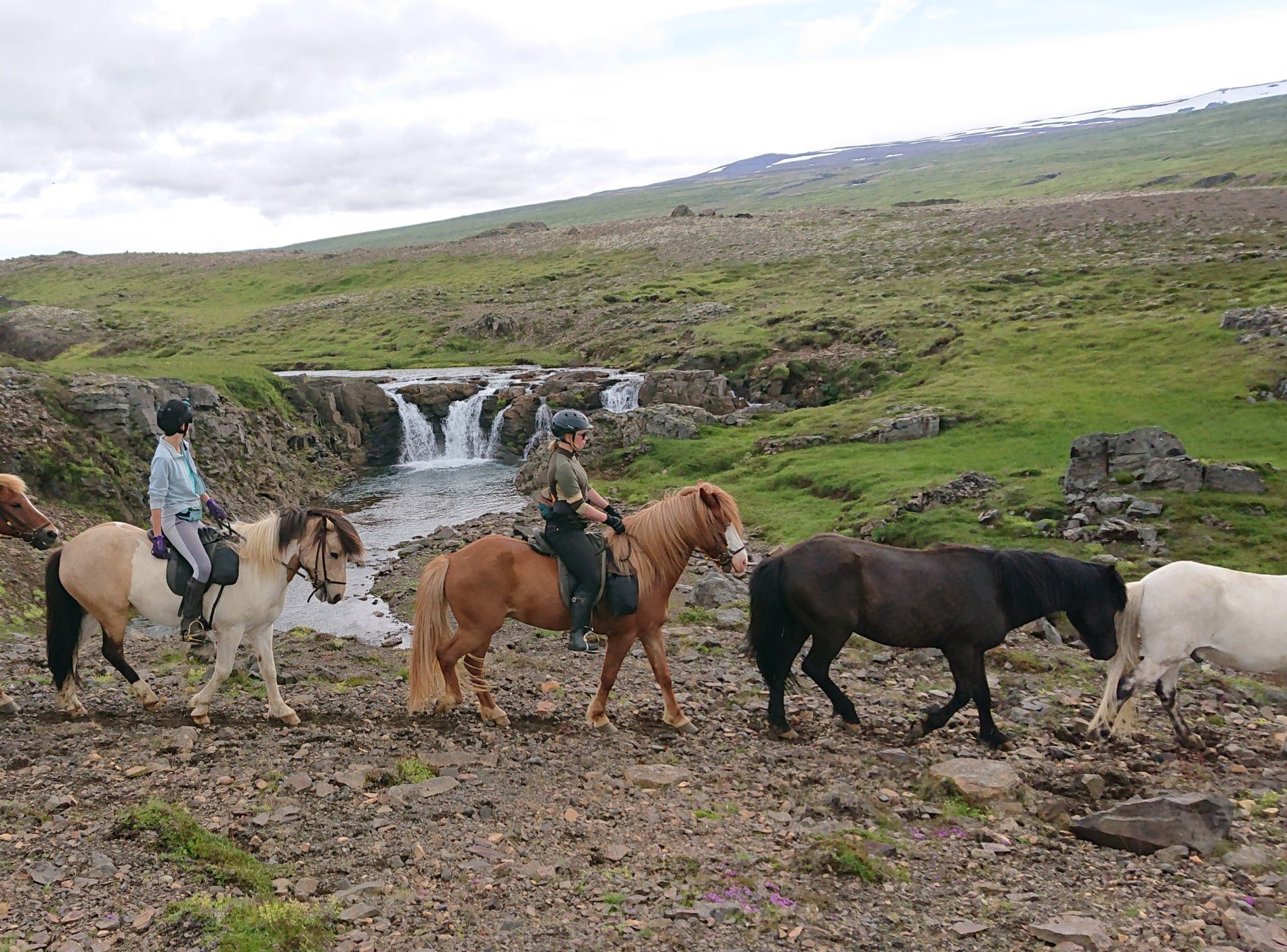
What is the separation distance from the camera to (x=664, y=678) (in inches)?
389

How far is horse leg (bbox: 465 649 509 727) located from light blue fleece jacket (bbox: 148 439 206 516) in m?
3.47

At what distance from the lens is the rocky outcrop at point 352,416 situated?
37156 mm

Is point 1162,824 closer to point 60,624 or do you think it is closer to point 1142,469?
point 60,624

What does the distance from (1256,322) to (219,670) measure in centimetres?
3692

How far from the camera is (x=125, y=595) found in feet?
31.5

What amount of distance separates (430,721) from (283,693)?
95.1 inches

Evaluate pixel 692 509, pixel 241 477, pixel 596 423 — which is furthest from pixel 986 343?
pixel 692 509

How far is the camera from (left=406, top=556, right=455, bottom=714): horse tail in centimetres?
990

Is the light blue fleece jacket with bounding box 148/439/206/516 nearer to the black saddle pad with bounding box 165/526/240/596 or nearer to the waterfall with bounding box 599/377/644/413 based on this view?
the black saddle pad with bounding box 165/526/240/596

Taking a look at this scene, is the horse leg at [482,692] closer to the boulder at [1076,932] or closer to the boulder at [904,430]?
the boulder at [1076,932]

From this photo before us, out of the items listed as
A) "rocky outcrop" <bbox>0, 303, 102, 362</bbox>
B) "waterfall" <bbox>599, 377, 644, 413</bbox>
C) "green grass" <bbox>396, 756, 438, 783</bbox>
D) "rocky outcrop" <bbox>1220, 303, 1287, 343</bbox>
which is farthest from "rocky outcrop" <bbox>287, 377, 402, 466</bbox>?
"rocky outcrop" <bbox>0, 303, 102, 362</bbox>

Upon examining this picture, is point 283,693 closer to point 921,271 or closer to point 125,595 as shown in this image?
point 125,595

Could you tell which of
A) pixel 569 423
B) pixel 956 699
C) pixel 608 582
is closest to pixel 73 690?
pixel 608 582

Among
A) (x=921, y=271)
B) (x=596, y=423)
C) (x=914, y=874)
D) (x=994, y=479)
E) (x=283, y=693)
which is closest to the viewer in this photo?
(x=914, y=874)
